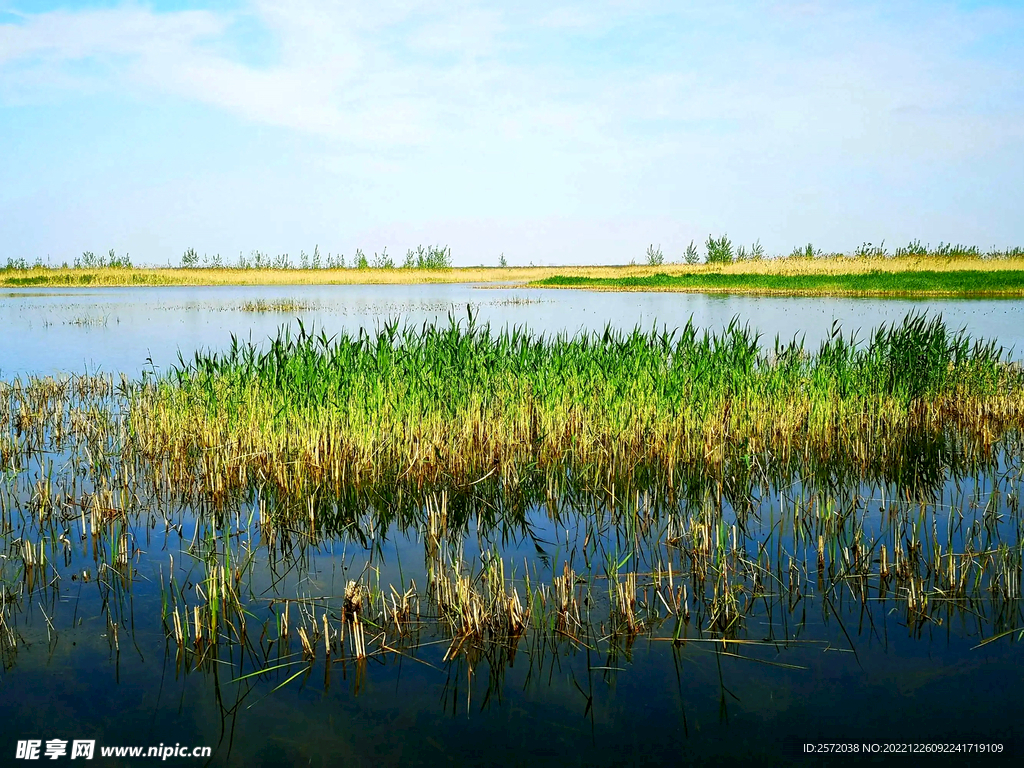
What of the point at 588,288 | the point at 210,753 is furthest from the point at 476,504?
the point at 588,288

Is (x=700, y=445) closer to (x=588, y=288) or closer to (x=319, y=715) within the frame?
(x=319, y=715)

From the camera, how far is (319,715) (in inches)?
127

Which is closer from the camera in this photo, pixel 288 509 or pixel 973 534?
pixel 973 534

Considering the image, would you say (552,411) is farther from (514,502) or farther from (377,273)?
(377,273)

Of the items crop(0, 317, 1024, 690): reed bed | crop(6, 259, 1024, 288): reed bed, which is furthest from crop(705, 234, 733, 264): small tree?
crop(0, 317, 1024, 690): reed bed

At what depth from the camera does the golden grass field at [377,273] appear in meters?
41.3

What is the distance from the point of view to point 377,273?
5856 cm

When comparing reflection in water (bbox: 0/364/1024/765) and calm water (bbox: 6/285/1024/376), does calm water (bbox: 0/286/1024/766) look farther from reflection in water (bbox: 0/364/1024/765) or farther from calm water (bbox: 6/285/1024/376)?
calm water (bbox: 6/285/1024/376)

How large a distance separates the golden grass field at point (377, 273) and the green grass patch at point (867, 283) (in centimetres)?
249

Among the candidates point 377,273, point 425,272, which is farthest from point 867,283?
point 377,273

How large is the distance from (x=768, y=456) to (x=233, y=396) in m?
5.05

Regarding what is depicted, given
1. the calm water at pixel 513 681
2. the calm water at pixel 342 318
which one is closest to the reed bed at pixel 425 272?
the calm water at pixel 342 318

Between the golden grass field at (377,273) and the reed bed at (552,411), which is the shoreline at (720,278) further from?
the reed bed at (552,411)

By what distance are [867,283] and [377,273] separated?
3494cm
